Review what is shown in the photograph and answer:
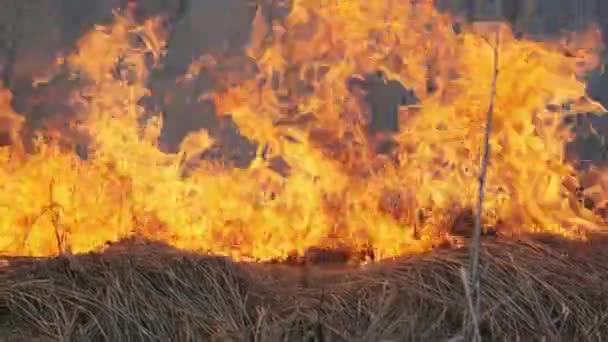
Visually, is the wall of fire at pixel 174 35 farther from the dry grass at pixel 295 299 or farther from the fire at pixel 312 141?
the dry grass at pixel 295 299

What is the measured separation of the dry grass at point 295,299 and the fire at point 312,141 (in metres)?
0.77

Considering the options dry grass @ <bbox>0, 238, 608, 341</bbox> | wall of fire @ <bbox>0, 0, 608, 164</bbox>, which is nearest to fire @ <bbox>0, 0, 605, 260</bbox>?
wall of fire @ <bbox>0, 0, 608, 164</bbox>

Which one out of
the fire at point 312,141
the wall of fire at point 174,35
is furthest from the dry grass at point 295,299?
the wall of fire at point 174,35

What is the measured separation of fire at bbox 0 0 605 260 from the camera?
5.08 meters

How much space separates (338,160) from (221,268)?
1.21 meters

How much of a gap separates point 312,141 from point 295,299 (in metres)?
1.31

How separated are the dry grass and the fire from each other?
768mm

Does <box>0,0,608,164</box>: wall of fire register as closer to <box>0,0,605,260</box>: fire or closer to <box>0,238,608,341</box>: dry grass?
<box>0,0,605,260</box>: fire

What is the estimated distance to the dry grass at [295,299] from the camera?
3.71 meters

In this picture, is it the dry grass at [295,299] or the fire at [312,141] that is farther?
the fire at [312,141]

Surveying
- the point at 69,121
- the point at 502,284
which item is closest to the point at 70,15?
the point at 69,121

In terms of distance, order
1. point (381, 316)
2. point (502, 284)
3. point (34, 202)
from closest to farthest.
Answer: point (381, 316) → point (502, 284) → point (34, 202)

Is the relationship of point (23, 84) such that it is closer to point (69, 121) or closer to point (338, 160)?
point (69, 121)

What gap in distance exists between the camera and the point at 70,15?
5.12 metres
